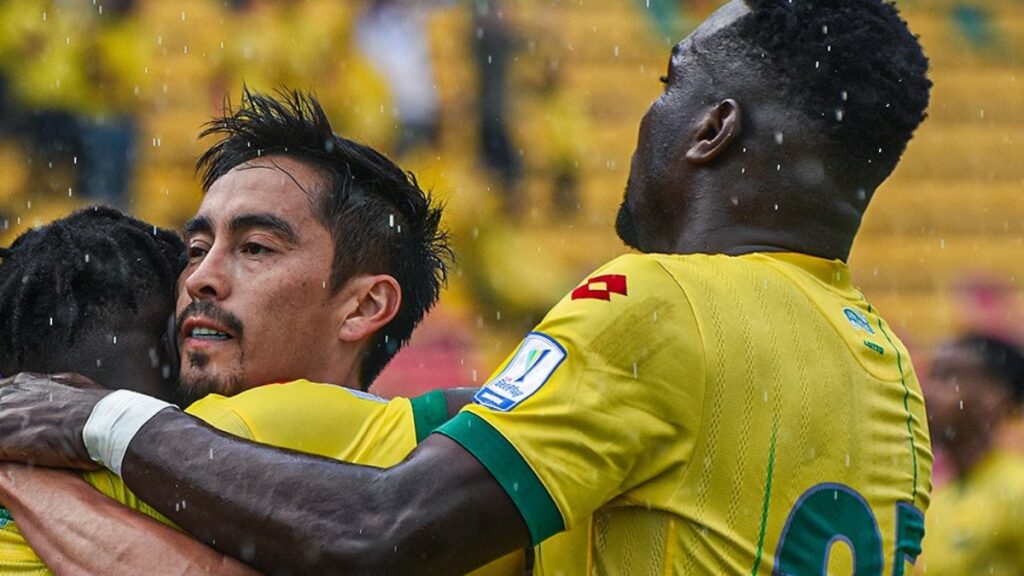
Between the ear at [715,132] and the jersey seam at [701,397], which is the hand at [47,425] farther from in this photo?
the ear at [715,132]

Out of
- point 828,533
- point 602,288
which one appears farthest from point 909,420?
point 602,288

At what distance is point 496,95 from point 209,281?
7.05 metres

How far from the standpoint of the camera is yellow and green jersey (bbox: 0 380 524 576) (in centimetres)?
264

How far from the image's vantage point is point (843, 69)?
2.74 m

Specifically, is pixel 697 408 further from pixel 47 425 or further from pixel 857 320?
pixel 47 425

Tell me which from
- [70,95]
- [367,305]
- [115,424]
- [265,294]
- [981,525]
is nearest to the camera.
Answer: [115,424]

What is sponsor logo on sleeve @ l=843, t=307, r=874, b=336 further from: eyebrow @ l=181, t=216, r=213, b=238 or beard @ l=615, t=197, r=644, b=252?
eyebrow @ l=181, t=216, r=213, b=238

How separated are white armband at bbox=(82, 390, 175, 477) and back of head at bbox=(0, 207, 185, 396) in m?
0.42

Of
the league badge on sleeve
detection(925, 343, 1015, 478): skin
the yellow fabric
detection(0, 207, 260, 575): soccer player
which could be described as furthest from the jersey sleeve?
detection(925, 343, 1015, 478): skin

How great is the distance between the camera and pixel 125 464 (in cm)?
250

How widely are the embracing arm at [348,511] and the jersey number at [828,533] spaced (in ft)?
1.40

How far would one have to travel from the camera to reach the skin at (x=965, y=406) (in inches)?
249

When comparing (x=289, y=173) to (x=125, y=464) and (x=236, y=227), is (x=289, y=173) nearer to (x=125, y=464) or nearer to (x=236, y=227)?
(x=236, y=227)

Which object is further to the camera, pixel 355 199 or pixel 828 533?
pixel 355 199
